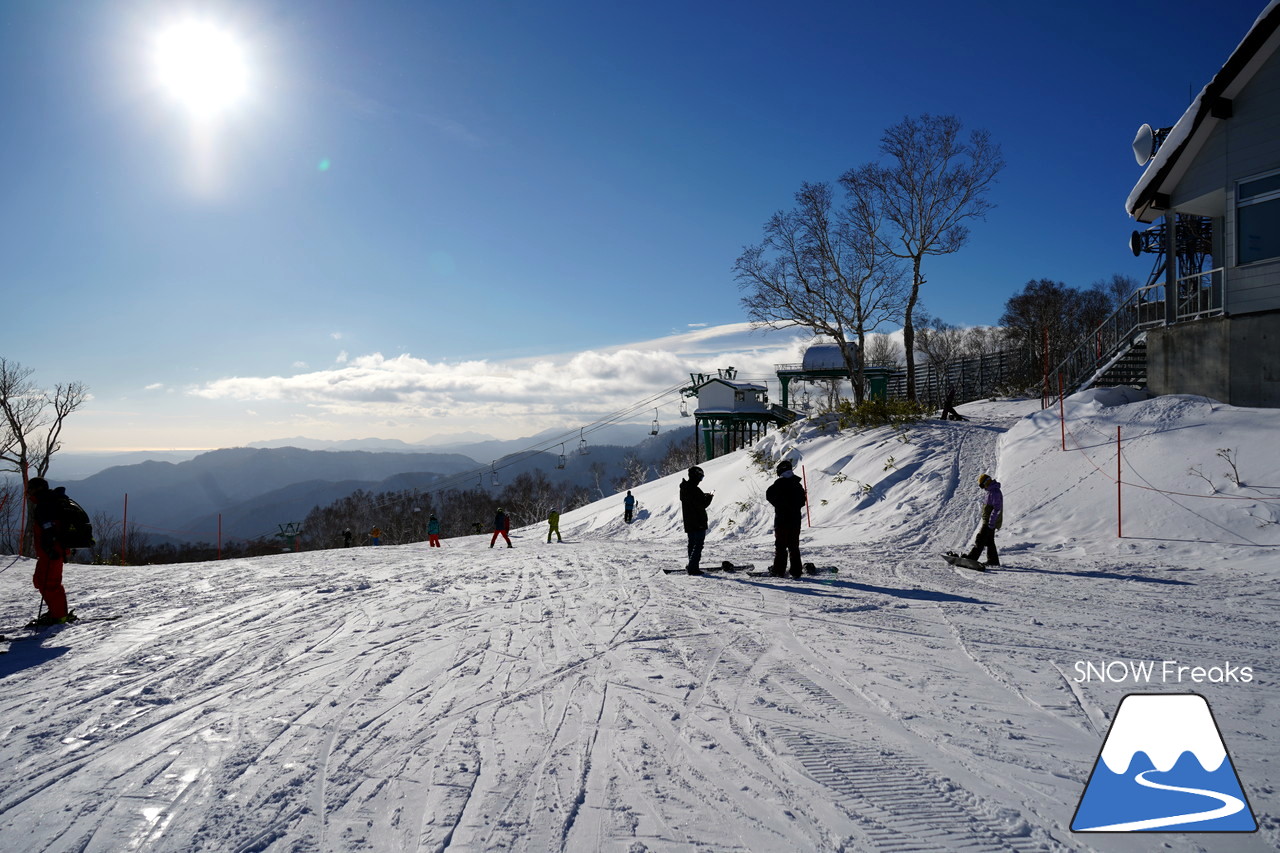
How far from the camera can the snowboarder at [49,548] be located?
7.48 m

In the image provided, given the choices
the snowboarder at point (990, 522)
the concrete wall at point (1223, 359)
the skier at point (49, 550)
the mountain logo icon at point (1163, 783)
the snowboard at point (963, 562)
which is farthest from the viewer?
the concrete wall at point (1223, 359)

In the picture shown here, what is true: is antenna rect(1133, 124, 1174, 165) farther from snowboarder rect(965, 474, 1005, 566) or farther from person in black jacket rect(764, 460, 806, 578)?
person in black jacket rect(764, 460, 806, 578)

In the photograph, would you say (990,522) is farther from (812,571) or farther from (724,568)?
(724,568)

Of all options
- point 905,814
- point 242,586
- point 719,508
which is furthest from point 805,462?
point 905,814

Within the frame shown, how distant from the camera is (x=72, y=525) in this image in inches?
311

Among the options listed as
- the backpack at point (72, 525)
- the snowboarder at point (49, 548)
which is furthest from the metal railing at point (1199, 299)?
the snowboarder at point (49, 548)

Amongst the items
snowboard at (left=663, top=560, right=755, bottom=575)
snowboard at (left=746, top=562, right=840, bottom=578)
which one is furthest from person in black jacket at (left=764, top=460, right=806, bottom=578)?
snowboard at (left=663, top=560, right=755, bottom=575)

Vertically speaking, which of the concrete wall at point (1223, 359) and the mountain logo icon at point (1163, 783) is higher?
the concrete wall at point (1223, 359)

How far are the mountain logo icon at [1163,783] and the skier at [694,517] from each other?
707 cm

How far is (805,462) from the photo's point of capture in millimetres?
20953

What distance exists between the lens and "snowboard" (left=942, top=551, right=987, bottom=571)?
1017 centimetres

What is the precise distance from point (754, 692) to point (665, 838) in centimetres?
204

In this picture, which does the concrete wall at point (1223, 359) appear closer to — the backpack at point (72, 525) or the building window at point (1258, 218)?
the building window at point (1258, 218)

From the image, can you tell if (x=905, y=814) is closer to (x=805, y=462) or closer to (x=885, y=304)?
(x=805, y=462)
